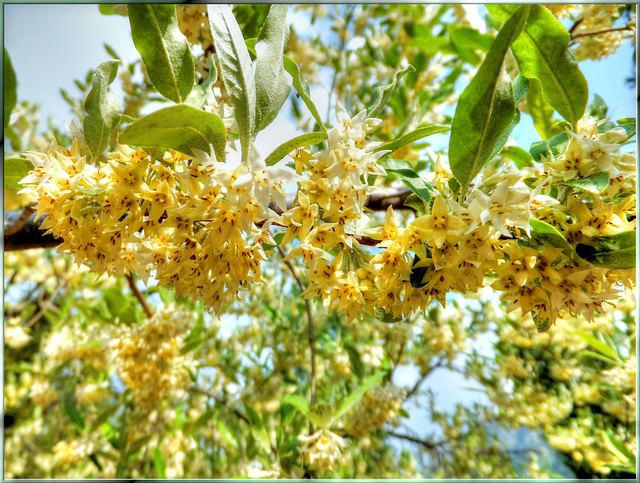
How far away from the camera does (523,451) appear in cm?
385

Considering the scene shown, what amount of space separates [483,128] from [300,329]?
2.31 metres

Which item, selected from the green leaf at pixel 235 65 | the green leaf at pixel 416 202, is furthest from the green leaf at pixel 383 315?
the green leaf at pixel 235 65

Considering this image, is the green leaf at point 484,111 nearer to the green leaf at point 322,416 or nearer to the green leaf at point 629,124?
the green leaf at point 629,124

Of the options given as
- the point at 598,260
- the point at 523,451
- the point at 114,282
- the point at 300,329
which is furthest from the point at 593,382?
the point at 114,282

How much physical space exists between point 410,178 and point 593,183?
1.03 feet

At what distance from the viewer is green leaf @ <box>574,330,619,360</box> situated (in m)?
1.80

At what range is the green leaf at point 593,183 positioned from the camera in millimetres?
694

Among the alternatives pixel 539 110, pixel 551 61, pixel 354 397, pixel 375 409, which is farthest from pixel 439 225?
pixel 375 409

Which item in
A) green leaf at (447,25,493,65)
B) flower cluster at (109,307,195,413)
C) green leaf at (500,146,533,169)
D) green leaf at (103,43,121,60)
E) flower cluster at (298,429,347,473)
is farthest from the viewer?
green leaf at (103,43,121,60)

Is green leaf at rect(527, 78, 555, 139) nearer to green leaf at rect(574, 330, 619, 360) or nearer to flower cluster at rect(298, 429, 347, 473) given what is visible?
green leaf at rect(574, 330, 619, 360)

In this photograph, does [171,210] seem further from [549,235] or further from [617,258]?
[617,258]

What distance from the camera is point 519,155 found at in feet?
3.88

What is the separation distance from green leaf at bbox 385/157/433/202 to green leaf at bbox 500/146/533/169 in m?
0.48

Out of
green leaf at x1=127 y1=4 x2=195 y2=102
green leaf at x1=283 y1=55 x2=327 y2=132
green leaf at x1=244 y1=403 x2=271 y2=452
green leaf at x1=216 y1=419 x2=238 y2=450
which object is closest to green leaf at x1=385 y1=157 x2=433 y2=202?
green leaf at x1=283 y1=55 x2=327 y2=132
